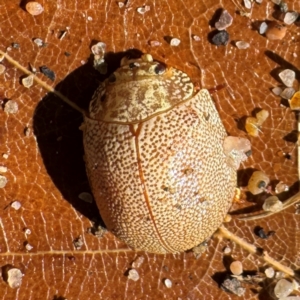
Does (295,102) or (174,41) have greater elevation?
(174,41)

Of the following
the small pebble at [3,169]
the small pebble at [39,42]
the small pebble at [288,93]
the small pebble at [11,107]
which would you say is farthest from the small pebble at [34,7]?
the small pebble at [288,93]

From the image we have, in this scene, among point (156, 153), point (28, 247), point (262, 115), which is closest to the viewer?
point (156, 153)

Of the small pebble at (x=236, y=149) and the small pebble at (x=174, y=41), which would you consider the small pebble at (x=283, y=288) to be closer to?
the small pebble at (x=236, y=149)

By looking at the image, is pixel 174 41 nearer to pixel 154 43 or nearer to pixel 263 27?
pixel 154 43

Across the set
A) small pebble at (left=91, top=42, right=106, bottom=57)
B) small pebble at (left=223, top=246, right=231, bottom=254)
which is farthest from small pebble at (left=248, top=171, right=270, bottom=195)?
small pebble at (left=91, top=42, right=106, bottom=57)

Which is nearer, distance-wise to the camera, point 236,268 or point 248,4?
point 248,4

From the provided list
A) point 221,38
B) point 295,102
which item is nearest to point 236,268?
point 295,102

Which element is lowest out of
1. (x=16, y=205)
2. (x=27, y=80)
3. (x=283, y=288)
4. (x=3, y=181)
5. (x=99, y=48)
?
(x=283, y=288)
